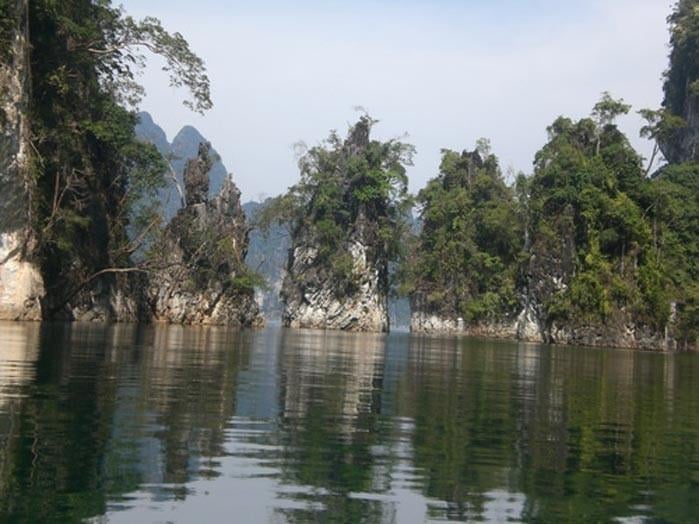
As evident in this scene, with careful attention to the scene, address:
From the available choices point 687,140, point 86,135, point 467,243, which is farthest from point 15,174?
point 687,140

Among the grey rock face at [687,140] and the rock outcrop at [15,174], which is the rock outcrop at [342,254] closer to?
the grey rock face at [687,140]

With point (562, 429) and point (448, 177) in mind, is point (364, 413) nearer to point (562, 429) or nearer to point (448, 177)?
point (562, 429)

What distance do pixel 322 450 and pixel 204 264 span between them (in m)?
63.2

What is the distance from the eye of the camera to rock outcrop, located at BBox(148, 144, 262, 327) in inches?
2611

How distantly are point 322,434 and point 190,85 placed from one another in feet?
132

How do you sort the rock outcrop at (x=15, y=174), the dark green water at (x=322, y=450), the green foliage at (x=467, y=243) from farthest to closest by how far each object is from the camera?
the green foliage at (x=467, y=243) → the rock outcrop at (x=15, y=174) → the dark green water at (x=322, y=450)

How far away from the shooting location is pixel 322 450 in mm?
9039

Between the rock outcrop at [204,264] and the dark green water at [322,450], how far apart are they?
49.4 metres

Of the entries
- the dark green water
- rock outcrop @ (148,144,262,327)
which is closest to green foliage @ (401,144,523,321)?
rock outcrop @ (148,144,262,327)

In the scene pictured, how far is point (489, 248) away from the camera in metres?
89.9

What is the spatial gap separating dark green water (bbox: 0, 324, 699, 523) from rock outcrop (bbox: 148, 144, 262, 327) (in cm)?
4936

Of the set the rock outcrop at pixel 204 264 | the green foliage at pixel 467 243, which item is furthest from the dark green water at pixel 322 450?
the green foliage at pixel 467 243

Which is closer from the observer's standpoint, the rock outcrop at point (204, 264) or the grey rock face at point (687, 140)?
the rock outcrop at point (204, 264)

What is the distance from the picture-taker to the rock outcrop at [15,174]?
36125mm
